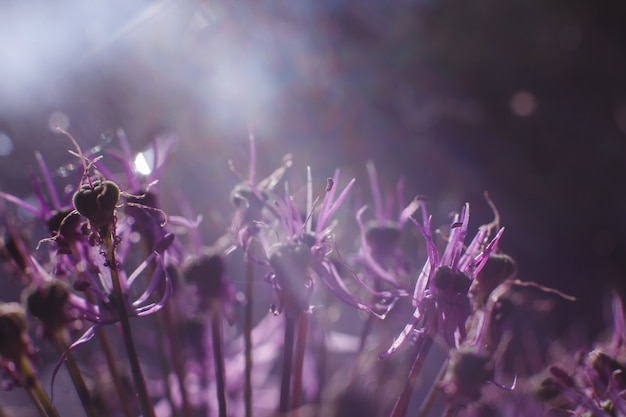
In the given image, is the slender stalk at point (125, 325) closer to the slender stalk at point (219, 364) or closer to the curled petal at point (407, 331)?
the slender stalk at point (219, 364)

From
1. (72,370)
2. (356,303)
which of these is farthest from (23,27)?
(356,303)

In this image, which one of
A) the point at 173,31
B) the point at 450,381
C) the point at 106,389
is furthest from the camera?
the point at 173,31

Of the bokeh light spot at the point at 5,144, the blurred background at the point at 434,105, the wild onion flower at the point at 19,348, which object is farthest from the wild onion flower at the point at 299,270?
the blurred background at the point at 434,105

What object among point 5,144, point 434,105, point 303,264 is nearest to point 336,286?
point 303,264

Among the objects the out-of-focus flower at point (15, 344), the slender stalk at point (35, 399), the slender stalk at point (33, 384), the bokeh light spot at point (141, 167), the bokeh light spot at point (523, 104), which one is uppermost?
the bokeh light spot at point (141, 167)

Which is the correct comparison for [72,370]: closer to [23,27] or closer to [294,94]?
[23,27]

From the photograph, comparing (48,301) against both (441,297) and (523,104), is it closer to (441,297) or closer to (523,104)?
(441,297)
